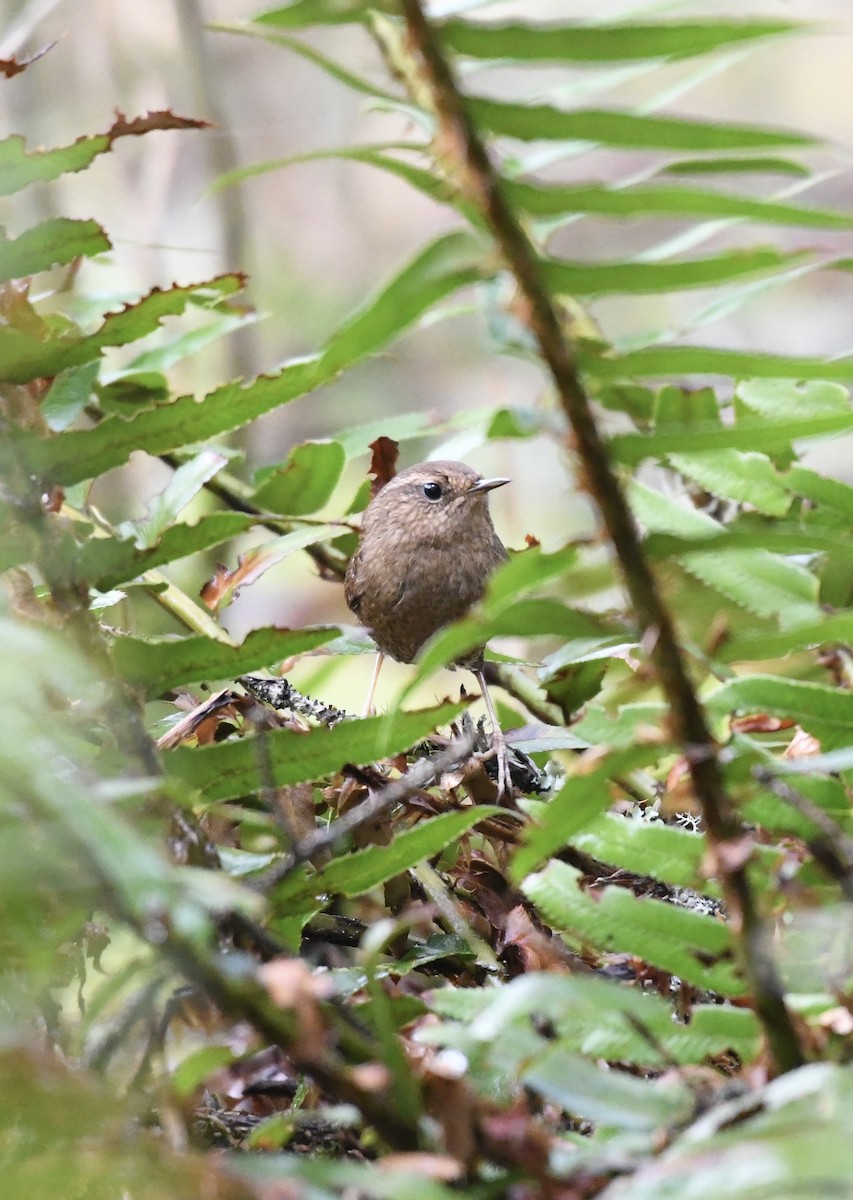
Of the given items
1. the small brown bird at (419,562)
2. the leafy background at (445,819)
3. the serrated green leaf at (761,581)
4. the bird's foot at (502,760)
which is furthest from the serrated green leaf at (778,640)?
the small brown bird at (419,562)

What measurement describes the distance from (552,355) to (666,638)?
0.66ft

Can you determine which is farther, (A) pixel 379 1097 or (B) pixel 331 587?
(B) pixel 331 587

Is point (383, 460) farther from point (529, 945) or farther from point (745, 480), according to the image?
point (529, 945)

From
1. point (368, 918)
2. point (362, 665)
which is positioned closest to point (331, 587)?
point (362, 665)

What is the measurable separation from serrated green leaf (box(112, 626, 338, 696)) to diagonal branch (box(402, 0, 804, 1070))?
442 millimetres

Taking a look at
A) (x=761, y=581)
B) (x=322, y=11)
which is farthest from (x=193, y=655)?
(x=761, y=581)

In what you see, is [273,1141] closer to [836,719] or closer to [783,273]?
[836,719]

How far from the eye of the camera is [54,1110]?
86 cm

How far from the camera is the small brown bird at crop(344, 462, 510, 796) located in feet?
12.4

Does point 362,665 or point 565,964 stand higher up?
point 565,964

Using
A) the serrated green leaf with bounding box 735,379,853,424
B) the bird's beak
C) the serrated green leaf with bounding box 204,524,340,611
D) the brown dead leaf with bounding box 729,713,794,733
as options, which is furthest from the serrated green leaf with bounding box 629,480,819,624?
the bird's beak

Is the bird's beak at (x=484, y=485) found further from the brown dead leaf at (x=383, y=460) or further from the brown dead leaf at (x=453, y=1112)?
the brown dead leaf at (x=453, y=1112)

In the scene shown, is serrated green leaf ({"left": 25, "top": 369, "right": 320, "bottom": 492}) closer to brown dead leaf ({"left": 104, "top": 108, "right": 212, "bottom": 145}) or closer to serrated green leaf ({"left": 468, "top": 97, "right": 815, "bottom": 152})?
brown dead leaf ({"left": 104, "top": 108, "right": 212, "bottom": 145})

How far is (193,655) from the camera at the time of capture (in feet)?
4.45
